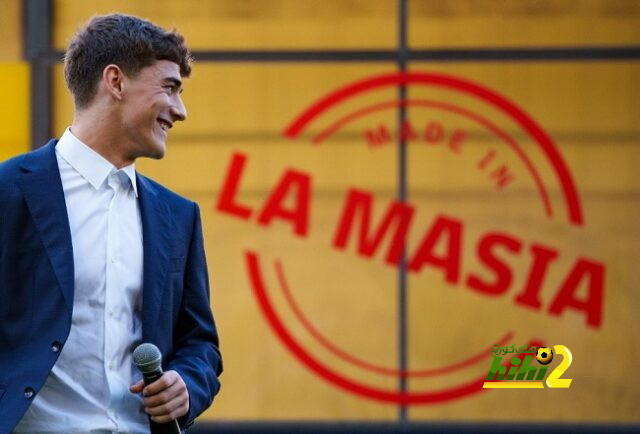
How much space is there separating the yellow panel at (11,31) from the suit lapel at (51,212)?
5.26 m

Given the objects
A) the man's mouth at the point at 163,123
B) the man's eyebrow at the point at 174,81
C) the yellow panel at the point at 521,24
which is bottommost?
the man's mouth at the point at 163,123

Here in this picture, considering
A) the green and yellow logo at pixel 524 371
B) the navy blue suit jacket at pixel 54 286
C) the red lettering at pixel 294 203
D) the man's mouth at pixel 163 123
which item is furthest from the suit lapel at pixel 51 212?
the red lettering at pixel 294 203

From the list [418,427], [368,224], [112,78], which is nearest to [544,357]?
[418,427]

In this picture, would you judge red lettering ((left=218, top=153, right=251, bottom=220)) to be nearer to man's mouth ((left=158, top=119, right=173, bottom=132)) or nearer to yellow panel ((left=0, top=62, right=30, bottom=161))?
yellow panel ((left=0, top=62, right=30, bottom=161))

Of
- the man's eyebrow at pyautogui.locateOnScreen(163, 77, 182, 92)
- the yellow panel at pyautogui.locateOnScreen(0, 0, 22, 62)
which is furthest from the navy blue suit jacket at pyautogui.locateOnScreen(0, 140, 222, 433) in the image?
the yellow panel at pyautogui.locateOnScreen(0, 0, 22, 62)

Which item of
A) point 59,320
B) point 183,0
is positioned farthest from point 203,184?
point 59,320

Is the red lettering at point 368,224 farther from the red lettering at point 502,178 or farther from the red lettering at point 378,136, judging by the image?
the red lettering at point 502,178

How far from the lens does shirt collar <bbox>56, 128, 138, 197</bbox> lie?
116 inches

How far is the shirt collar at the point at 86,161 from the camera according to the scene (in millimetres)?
2957

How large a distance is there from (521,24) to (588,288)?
1678 millimetres

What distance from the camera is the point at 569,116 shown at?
7887 millimetres

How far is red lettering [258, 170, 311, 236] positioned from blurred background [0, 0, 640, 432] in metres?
0.01

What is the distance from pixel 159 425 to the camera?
2.85 metres

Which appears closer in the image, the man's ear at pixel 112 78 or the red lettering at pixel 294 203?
the man's ear at pixel 112 78
